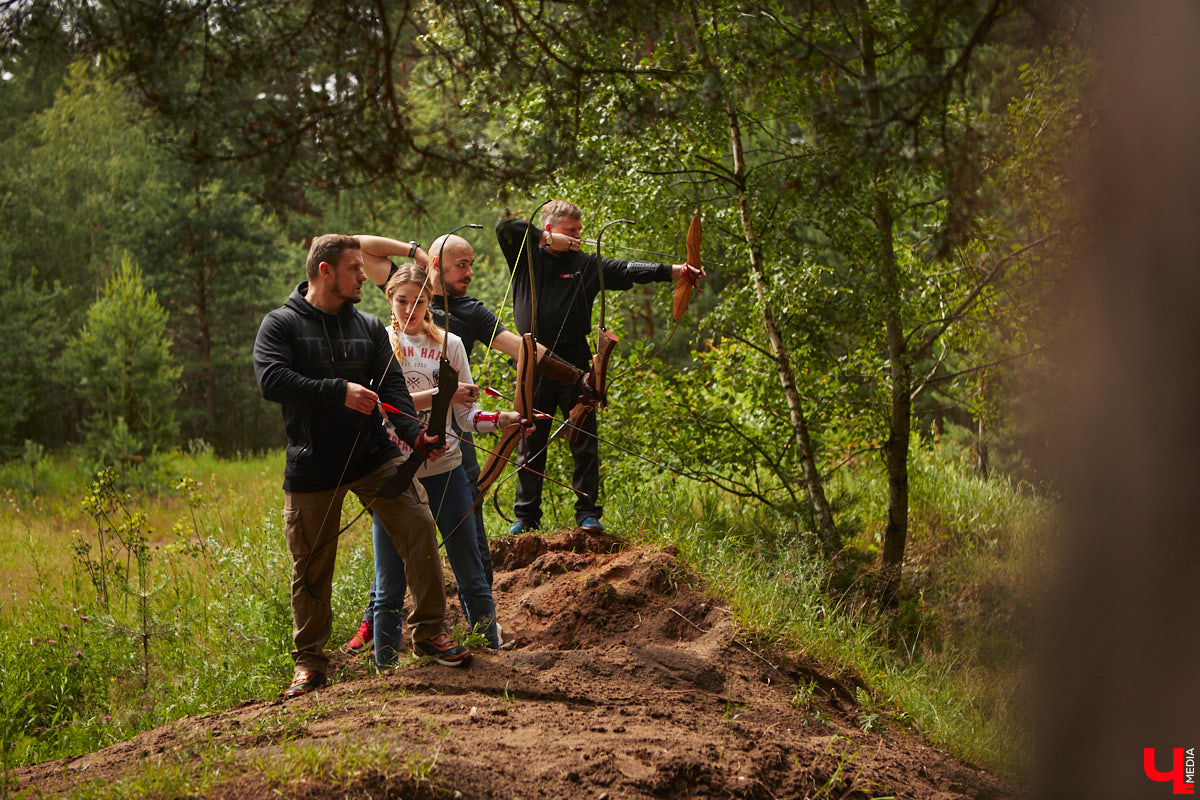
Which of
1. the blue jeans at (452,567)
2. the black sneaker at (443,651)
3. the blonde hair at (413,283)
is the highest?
the blonde hair at (413,283)

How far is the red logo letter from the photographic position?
296 cm

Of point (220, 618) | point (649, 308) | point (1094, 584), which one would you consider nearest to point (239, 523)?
point (220, 618)

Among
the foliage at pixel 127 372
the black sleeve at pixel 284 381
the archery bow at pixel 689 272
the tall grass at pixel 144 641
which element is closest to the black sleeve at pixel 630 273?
the archery bow at pixel 689 272

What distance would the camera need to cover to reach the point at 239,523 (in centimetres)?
888

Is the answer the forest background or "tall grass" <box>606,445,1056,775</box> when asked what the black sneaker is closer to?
"tall grass" <box>606,445,1056,775</box>

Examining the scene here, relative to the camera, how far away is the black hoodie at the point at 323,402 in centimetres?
393

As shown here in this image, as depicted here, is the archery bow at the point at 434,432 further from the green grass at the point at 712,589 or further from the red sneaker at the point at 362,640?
the green grass at the point at 712,589

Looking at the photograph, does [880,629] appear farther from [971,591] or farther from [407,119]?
[407,119]

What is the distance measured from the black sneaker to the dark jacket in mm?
2054

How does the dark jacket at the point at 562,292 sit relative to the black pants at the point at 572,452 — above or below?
above

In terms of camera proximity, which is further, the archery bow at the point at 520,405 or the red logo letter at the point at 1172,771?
the archery bow at the point at 520,405

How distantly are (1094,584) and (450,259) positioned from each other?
3.32 metres

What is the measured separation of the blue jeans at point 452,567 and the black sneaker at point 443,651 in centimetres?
17

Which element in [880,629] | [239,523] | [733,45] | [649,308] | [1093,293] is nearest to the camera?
[1093,293]
